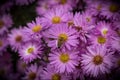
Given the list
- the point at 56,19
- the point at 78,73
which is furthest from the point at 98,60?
the point at 56,19

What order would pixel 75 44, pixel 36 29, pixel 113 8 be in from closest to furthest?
pixel 75 44, pixel 36 29, pixel 113 8

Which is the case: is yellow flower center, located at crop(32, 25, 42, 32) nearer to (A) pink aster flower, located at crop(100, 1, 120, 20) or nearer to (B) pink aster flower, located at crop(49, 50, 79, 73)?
(B) pink aster flower, located at crop(49, 50, 79, 73)

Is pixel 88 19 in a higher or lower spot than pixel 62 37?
higher

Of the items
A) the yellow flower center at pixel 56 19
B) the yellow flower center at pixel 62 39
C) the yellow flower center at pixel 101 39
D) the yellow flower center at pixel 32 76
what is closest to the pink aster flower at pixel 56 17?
the yellow flower center at pixel 56 19

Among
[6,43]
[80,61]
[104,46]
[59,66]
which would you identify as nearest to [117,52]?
[104,46]

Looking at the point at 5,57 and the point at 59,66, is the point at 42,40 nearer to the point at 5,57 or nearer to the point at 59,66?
the point at 59,66

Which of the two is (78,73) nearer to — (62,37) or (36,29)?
(62,37)
